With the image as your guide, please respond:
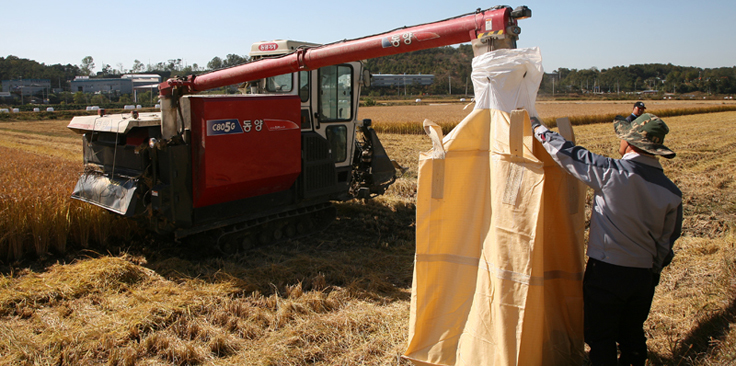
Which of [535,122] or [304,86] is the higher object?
[304,86]

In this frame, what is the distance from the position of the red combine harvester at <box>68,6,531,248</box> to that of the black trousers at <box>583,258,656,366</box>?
246cm

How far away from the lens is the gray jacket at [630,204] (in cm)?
288

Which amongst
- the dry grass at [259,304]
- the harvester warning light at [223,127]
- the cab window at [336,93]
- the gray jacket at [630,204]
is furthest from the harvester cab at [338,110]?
the gray jacket at [630,204]

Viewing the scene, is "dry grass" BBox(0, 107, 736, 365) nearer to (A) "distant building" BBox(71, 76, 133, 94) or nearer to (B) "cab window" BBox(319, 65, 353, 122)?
(B) "cab window" BBox(319, 65, 353, 122)

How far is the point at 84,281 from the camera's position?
501 cm

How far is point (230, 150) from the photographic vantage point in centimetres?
570

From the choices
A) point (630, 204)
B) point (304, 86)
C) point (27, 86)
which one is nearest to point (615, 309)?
point (630, 204)

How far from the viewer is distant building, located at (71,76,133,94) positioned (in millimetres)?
76438

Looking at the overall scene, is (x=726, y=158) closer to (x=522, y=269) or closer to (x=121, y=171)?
(x=522, y=269)

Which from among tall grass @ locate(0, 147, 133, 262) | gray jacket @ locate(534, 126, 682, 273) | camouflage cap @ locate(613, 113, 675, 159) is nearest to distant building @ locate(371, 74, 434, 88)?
tall grass @ locate(0, 147, 133, 262)

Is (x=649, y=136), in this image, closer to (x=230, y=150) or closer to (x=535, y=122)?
(x=535, y=122)

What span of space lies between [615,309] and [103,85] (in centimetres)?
9235

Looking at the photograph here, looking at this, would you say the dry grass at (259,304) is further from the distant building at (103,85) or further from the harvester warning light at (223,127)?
the distant building at (103,85)

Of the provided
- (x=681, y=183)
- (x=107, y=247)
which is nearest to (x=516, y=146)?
(x=107, y=247)
